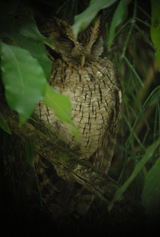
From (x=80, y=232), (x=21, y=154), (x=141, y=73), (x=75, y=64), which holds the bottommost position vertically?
(x=80, y=232)

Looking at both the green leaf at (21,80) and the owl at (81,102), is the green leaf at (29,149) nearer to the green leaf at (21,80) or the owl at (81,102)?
the owl at (81,102)

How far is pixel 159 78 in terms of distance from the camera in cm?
178

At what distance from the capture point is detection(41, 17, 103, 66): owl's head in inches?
46.1

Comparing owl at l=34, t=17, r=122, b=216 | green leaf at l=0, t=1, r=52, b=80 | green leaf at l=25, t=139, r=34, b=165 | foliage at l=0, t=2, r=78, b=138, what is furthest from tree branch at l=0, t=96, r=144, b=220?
foliage at l=0, t=2, r=78, b=138

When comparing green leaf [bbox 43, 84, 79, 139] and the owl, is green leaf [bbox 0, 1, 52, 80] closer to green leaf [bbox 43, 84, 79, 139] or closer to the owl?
green leaf [bbox 43, 84, 79, 139]

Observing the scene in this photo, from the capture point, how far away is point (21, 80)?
17.1 inches

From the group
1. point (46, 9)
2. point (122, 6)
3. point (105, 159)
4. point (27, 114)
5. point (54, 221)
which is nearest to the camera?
point (27, 114)

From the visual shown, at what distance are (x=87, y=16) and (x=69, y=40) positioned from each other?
75 centimetres

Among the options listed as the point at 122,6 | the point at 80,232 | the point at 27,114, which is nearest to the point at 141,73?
the point at 80,232

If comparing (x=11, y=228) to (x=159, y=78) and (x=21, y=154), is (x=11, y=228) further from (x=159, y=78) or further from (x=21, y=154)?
(x=159, y=78)

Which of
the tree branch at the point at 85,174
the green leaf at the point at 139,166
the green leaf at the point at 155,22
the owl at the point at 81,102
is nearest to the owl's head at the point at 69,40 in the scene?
the owl at the point at 81,102

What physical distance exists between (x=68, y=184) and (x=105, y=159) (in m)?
0.29

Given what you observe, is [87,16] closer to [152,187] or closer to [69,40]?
[152,187]

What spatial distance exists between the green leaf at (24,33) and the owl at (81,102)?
52cm
